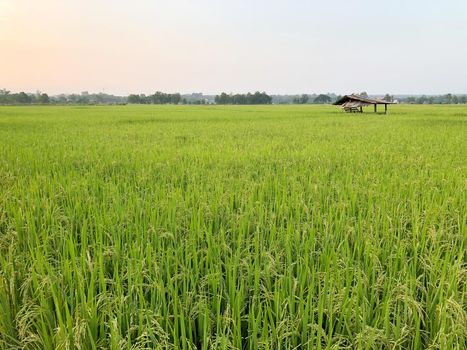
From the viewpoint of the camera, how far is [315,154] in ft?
24.9

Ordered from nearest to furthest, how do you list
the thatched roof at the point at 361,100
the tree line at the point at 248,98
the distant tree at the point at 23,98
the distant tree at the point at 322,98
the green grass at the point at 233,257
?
the green grass at the point at 233,257 < the thatched roof at the point at 361,100 < the distant tree at the point at 23,98 < the tree line at the point at 248,98 < the distant tree at the point at 322,98

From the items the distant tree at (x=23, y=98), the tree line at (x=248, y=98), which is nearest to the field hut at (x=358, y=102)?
the tree line at (x=248, y=98)

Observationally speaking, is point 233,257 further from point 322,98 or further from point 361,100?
point 322,98

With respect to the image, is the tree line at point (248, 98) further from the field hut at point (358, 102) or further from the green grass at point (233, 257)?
the green grass at point (233, 257)

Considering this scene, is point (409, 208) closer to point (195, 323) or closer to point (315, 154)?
point (195, 323)

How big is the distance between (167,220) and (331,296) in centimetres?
182

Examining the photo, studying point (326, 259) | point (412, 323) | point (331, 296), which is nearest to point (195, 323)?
point (331, 296)

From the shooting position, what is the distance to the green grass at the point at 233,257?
→ 170 centimetres

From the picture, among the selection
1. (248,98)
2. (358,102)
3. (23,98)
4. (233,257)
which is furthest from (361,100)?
(23,98)

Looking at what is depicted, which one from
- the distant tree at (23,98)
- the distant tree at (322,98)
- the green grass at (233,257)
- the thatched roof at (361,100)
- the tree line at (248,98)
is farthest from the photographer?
the distant tree at (322,98)

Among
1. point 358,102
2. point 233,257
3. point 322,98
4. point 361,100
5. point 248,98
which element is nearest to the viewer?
point 233,257

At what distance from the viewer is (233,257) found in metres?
2.53

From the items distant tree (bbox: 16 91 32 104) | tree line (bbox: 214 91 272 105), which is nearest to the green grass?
tree line (bbox: 214 91 272 105)

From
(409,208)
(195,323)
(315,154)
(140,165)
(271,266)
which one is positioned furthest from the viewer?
(315,154)
